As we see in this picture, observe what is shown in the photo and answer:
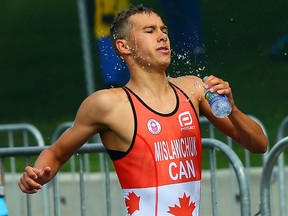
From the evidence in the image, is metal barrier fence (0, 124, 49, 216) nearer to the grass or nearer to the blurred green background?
the blurred green background

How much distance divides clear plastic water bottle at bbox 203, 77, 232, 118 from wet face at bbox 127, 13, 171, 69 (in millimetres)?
262

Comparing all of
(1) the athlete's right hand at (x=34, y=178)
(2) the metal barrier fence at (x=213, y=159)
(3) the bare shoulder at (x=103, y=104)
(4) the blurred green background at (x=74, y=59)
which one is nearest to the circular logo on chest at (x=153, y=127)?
(3) the bare shoulder at (x=103, y=104)

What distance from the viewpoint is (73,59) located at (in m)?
14.4

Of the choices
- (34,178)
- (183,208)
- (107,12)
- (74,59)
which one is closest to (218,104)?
(183,208)

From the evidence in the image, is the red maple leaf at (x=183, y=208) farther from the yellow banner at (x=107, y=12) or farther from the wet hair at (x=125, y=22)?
the yellow banner at (x=107, y=12)

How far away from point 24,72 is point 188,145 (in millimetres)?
9823

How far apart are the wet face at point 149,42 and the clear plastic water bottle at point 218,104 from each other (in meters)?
0.26

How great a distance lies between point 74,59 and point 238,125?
9.50 meters

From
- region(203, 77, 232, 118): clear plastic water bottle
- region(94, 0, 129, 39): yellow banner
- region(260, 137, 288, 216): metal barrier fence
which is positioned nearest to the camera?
region(203, 77, 232, 118): clear plastic water bottle

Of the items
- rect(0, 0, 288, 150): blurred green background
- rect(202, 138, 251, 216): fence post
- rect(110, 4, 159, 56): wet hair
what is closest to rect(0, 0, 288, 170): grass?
rect(0, 0, 288, 150): blurred green background

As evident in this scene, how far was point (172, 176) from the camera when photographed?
16.2 ft

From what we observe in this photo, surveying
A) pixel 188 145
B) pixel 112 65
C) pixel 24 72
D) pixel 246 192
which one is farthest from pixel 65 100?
pixel 188 145

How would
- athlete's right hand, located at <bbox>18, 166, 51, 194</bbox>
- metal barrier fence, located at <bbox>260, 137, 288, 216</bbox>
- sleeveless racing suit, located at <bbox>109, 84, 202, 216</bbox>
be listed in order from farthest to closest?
1. metal barrier fence, located at <bbox>260, 137, 288, 216</bbox>
2. athlete's right hand, located at <bbox>18, 166, 51, 194</bbox>
3. sleeveless racing suit, located at <bbox>109, 84, 202, 216</bbox>

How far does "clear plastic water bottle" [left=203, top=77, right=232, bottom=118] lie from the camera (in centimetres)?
481
